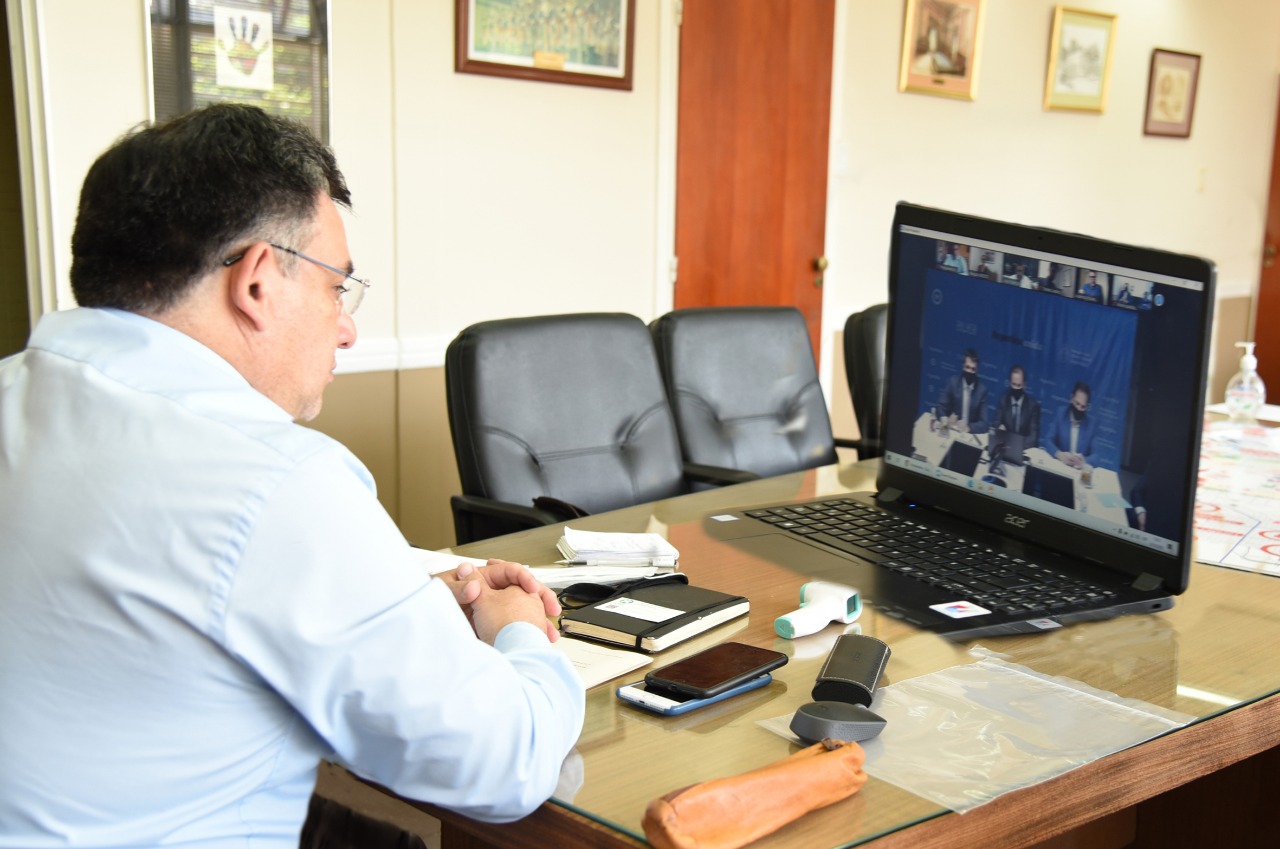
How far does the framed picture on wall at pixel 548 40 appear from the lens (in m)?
3.72

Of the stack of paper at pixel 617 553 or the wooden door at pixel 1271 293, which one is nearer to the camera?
the stack of paper at pixel 617 553

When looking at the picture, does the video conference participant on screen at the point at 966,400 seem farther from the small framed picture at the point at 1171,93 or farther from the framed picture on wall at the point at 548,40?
the small framed picture at the point at 1171,93

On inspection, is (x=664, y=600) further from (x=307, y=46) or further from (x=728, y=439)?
(x=307, y=46)

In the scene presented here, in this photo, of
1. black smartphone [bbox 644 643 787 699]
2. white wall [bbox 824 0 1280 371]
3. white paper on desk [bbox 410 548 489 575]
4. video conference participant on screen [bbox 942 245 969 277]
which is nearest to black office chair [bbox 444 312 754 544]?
white paper on desk [bbox 410 548 489 575]

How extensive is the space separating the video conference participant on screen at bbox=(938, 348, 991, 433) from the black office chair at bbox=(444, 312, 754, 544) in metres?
0.79

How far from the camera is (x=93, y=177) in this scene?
106cm

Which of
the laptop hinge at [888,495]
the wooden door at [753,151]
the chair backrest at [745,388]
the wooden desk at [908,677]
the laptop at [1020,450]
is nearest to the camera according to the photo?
the wooden desk at [908,677]

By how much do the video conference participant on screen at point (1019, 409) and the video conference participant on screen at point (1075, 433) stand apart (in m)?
0.03

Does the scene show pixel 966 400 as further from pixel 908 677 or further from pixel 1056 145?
pixel 1056 145

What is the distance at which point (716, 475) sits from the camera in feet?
9.02

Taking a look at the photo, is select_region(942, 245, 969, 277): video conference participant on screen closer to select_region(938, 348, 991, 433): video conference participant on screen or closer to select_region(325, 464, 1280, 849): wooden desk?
select_region(938, 348, 991, 433): video conference participant on screen

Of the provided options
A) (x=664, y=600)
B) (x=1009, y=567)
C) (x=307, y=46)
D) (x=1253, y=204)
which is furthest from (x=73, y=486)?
(x=1253, y=204)

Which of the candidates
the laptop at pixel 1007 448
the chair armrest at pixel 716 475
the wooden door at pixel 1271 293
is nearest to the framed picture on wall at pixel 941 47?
the chair armrest at pixel 716 475

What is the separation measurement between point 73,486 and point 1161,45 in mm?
6500
